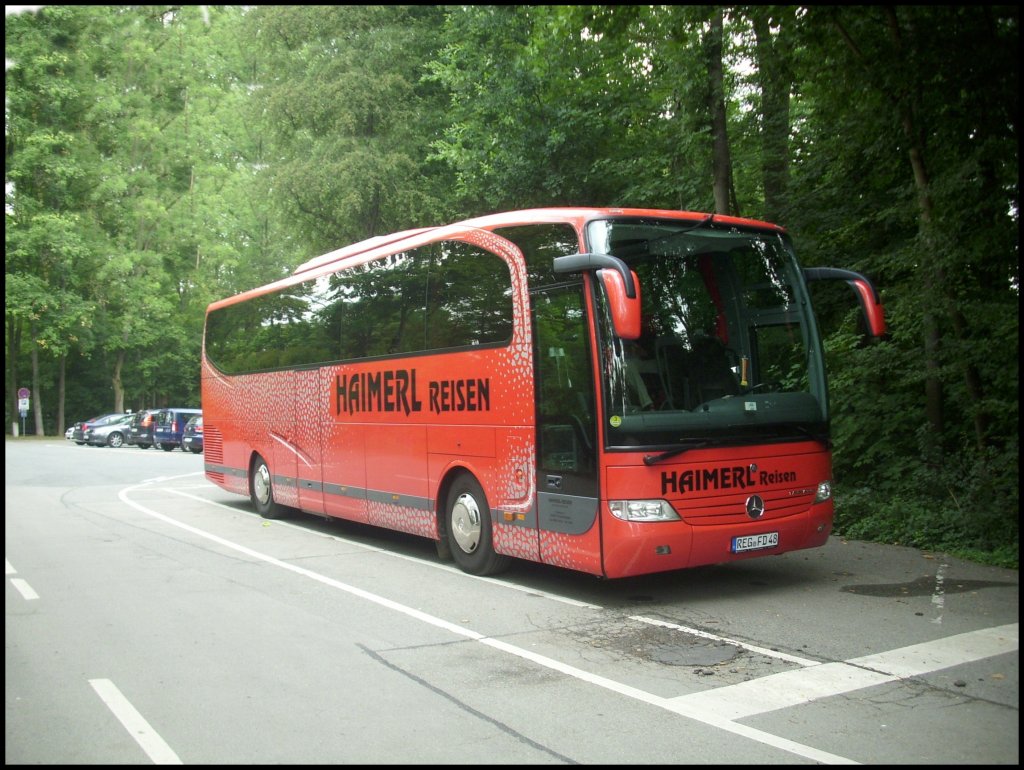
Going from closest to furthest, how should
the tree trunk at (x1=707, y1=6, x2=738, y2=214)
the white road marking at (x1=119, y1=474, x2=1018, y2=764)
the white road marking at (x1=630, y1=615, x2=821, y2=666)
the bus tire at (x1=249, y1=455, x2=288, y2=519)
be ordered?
the white road marking at (x1=119, y1=474, x2=1018, y2=764) → the white road marking at (x1=630, y1=615, x2=821, y2=666) → the tree trunk at (x1=707, y1=6, x2=738, y2=214) → the bus tire at (x1=249, y1=455, x2=288, y2=519)

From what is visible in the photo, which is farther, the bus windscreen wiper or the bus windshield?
the bus windshield

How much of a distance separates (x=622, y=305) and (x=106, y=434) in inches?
1738

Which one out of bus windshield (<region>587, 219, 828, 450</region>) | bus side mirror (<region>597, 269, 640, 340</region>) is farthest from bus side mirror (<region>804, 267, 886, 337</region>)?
bus side mirror (<region>597, 269, 640, 340</region>)

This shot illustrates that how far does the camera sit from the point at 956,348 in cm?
1095

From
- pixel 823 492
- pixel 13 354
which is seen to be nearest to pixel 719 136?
pixel 823 492

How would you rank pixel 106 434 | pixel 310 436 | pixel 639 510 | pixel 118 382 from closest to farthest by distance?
pixel 639 510
pixel 310 436
pixel 106 434
pixel 118 382

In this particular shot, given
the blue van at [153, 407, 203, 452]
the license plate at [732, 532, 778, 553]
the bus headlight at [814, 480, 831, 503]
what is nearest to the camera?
the license plate at [732, 532, 778, 553]

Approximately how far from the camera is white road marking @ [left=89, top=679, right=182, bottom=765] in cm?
488

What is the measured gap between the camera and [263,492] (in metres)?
15.9

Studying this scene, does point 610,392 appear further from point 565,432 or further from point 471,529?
point 471,529

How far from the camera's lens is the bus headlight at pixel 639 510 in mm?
8117

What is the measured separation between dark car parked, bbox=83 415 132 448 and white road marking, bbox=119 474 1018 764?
141 ft

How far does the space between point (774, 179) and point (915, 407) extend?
459 cm

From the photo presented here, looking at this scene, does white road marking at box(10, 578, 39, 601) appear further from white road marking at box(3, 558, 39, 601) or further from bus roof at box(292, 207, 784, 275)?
bus roof at box(292, 207, 784, 275)
